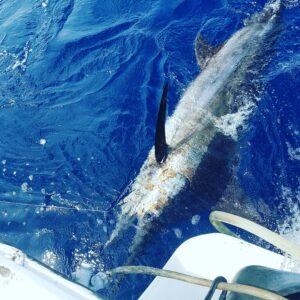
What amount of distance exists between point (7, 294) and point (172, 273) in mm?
678

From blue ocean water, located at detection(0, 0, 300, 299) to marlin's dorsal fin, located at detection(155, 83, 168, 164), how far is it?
32 cm

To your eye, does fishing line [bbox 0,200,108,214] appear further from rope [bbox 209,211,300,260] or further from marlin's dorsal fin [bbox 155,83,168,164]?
rope [bbox 209,211,300,260]

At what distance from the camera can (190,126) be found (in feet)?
11.4

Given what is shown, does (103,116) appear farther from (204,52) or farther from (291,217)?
(291,217)

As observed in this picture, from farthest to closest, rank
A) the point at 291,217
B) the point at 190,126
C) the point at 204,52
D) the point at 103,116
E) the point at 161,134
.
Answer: the point at 204,52
the point at 103,116
the point at 190,126
the point at 291,217
the point at 161,134

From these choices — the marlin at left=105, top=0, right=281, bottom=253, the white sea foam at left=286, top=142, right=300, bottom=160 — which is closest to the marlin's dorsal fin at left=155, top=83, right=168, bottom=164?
the marlin at left=105, top=0, right=281, bottom=253

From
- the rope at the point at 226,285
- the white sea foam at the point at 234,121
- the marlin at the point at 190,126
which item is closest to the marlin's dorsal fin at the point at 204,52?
the marlin at the point at 190,126

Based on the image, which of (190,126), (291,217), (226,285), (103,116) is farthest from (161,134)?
(226,285)

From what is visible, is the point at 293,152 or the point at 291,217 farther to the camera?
the point at 293,152

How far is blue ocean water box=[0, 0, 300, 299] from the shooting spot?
3.13 meters

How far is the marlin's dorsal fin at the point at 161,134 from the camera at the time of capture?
2.93 meters

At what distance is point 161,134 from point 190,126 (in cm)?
48

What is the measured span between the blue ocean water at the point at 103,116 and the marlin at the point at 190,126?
0.47ft

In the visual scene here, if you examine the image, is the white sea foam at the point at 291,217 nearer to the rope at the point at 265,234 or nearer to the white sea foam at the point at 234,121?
the white sea foam at the point at 234,121
